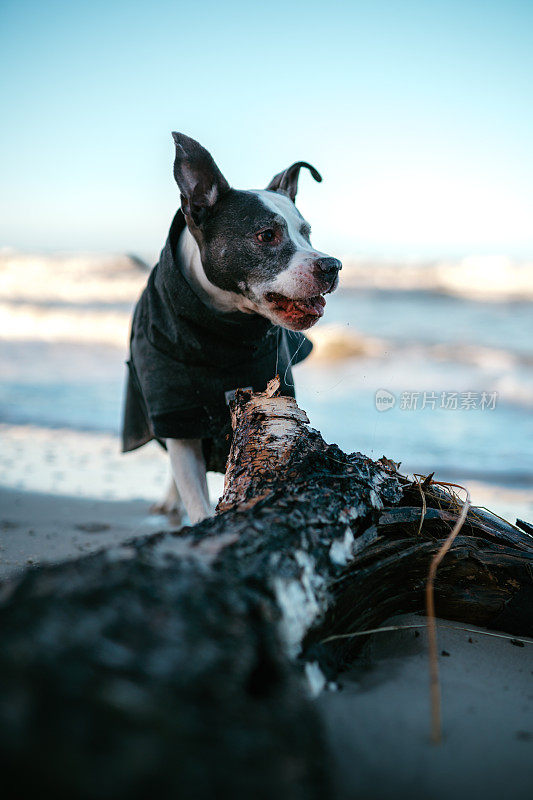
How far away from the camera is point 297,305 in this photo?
9.56ft

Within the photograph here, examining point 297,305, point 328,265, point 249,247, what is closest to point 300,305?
point 297,305

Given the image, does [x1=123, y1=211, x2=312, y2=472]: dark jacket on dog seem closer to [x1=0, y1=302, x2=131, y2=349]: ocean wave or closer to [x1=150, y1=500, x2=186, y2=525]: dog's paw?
[x1=150, y1=500, x2=186, y2=525]: dog's paw

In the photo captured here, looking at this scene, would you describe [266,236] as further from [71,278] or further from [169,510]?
[71,278]

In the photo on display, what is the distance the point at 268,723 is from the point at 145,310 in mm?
2589

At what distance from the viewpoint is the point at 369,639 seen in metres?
1.90

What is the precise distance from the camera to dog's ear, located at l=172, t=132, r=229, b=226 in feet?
9.76

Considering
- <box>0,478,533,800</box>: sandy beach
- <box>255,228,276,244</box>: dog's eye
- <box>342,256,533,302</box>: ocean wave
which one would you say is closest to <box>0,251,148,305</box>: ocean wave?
<box>342,256,533,302</box>: ocean wave

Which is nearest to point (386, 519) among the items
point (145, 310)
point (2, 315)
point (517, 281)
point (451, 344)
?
point (145, 310)

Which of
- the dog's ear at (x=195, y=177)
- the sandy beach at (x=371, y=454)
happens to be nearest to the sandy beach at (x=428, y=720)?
the sandy beach at (x=371, y=454)

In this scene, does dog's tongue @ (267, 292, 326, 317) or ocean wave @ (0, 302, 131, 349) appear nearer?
dog's tongue @ (267, 292, 326, 317)

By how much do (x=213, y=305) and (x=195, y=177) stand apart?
567 millimetres

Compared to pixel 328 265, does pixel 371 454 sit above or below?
below

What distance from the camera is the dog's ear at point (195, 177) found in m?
2.97

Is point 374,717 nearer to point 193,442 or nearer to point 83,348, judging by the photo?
point 193,442
